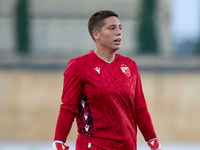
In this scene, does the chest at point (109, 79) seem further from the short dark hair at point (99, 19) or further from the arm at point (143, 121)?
the short dark hair at point (99, 19)

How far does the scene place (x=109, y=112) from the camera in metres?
3.59

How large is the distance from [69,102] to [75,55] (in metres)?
6.78

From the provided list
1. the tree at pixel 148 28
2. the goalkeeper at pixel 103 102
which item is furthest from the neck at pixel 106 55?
the tree at pixel 148 28

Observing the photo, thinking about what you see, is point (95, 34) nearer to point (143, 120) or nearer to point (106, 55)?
point (106, 55)

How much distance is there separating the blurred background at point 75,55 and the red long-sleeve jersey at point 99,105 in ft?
18.1

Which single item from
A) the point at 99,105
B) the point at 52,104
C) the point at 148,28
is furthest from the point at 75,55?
the point at 99,105

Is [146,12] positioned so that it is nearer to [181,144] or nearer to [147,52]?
[147,52]

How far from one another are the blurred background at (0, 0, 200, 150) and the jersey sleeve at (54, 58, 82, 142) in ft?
18.1

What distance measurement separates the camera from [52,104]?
32.4 ft

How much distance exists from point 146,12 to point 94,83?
7.41 m

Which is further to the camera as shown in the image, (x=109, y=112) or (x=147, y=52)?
(x=147, y=52)

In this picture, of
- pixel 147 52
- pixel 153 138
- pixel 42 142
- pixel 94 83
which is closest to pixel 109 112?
pixel 94 83

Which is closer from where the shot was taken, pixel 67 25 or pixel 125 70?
pixel 125 70

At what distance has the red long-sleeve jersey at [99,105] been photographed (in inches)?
141
